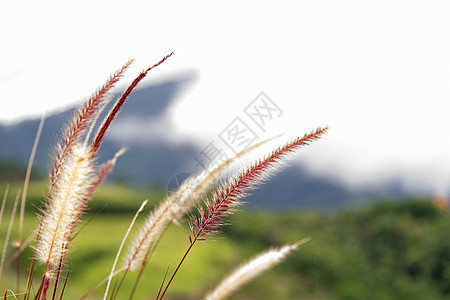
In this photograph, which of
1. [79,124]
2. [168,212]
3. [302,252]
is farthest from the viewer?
[302,252]

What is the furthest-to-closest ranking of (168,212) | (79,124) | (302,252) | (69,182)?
(302,252)
(168,212)
(79,124)
(69,182)

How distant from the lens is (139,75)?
0.99 metres

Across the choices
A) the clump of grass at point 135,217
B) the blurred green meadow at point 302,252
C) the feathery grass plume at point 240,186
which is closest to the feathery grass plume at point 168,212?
the clump of grass at point 135,217

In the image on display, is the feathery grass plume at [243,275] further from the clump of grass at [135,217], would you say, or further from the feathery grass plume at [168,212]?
the feathery grass plume at [168,212]

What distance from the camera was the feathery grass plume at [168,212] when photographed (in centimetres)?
118

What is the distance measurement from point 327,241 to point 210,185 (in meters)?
14.9

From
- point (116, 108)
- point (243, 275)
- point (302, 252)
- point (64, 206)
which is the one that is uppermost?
point (116, 108)

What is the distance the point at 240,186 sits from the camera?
962 mm

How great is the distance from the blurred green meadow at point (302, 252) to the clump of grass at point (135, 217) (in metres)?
7.34

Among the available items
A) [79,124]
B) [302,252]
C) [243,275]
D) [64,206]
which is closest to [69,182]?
[64,206]

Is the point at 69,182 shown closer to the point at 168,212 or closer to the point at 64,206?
the point at 64,206

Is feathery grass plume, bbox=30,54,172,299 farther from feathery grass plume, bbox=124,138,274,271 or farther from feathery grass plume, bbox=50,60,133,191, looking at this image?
feathery grass plume, bbox=124,138,274,271

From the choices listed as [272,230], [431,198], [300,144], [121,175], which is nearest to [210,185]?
[300,144]

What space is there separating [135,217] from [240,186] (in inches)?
12.9
